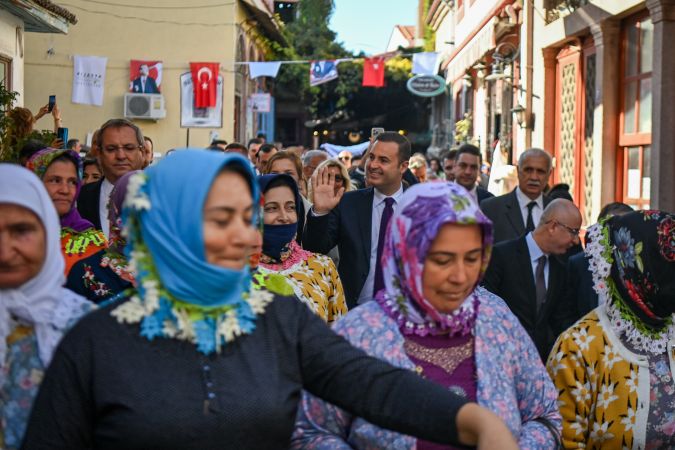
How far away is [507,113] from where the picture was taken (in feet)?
70.5

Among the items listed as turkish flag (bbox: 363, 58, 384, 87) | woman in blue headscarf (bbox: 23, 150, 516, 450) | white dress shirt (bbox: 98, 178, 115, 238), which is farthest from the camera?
turkish flag (bbox: 363, 58, 384, 87)

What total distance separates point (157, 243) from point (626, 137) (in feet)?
36.8

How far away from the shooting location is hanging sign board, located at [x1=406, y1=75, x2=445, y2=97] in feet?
96.2

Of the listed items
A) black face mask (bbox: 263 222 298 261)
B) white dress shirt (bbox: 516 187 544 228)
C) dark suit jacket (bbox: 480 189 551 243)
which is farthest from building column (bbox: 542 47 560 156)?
black face mask (bbox: 263 222 298 261)

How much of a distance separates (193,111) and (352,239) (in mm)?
19367

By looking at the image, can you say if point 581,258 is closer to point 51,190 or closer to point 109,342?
point 51,190

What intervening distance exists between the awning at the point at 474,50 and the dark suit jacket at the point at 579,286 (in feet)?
47.9

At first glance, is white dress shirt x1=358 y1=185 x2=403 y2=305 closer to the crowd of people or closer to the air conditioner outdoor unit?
the crowd of people

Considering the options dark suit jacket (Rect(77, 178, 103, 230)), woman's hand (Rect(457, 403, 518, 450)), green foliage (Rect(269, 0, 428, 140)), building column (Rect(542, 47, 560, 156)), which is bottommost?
woman's hand (Rect(457, 403, 518, 450))

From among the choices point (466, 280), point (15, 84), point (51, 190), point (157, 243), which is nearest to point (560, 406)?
point (466, 280)

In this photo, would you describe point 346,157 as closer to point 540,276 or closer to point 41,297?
point 540,276

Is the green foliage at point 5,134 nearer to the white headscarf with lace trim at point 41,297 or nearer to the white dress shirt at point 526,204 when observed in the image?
the white dress shirt at point 526,204

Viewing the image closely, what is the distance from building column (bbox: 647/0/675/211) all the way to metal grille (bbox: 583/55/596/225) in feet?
9.80

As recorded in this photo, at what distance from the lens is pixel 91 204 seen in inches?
276
